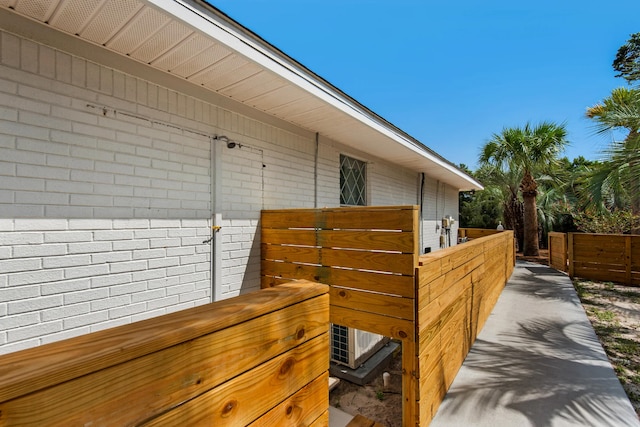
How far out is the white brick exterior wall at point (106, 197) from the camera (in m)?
1.98

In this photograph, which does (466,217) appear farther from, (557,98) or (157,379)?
(157,379)

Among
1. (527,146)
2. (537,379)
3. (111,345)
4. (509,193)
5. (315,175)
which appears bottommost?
(537,379)

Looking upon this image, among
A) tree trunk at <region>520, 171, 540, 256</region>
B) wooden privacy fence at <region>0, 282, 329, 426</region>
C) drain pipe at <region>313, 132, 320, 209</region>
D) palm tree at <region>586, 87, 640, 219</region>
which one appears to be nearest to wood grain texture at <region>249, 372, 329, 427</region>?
wooden privacy fence at <region>0, 282, 329, 426</region>

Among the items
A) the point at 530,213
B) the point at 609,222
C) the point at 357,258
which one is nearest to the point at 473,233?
the point at 530,213

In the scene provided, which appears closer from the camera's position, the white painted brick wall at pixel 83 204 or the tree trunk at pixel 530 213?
the white painted brick wall at pixel 83 204

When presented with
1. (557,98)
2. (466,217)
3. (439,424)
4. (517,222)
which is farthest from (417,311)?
(466,217)

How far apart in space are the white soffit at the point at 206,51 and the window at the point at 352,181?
1350mm

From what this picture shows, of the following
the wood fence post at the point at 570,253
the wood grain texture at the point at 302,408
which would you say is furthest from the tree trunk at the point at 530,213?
the wood grain texture at the point at 302,408

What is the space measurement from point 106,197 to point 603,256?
1145cm

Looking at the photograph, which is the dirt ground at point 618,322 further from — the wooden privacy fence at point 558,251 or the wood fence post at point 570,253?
the wooden privacy fence at point 558,251

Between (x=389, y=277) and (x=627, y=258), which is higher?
(x=389, y=277)

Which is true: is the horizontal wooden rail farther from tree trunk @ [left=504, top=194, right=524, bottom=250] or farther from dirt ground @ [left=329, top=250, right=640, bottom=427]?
tree trunk @ [left=504, top=194, right=524, bottom=250]

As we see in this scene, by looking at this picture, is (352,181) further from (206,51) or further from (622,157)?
(622,157)

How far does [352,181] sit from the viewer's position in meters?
5.62
